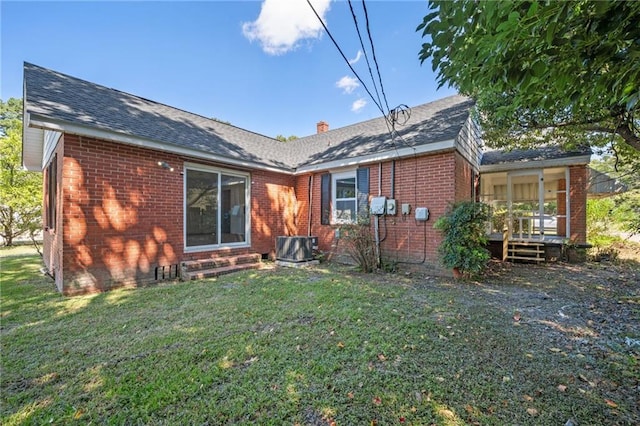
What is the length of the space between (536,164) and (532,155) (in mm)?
1047

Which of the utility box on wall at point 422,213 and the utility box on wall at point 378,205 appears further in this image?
the utility box on wall at point 378,205

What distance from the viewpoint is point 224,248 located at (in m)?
7.53

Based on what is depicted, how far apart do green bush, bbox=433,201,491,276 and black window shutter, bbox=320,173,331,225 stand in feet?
12.1

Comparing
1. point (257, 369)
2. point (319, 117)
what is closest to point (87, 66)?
point (319, 117)

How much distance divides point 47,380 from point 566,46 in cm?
536

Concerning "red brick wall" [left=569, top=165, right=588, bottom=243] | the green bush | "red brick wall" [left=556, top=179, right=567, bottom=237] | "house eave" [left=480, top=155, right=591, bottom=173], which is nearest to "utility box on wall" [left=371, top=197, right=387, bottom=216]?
the green bush

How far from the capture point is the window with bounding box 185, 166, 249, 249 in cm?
693

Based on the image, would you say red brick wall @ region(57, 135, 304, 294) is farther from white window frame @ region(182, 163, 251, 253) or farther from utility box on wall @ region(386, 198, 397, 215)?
utility box on wall @ region(386, 198, 397, 215)

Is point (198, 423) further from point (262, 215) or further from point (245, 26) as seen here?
point (245, 26)

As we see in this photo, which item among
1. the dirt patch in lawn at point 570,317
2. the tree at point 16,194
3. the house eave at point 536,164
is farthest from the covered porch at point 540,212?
the tree at point 16,194

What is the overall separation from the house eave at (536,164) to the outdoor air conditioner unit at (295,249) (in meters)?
6.95

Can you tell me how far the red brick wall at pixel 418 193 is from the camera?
21.7ft

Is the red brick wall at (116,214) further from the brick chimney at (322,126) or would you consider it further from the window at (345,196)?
the brick chimney at (322,126)

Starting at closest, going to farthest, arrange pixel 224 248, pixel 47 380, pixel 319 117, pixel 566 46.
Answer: pixel 566 46, pixel 47 380, pixel 224 248, pixel 319 117
